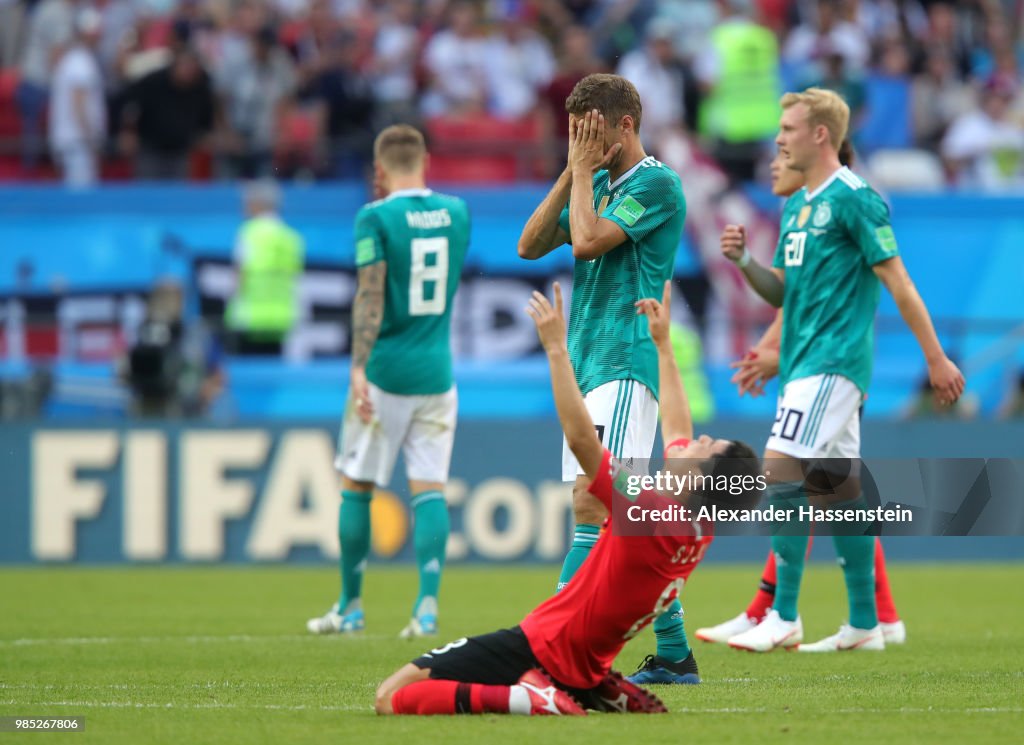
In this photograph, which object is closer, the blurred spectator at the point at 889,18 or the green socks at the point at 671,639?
the green socks at the point at 671,639

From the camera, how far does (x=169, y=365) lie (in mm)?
16078

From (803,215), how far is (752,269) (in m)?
0.38

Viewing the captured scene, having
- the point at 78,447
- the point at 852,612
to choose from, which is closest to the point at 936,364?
the point at 852,612

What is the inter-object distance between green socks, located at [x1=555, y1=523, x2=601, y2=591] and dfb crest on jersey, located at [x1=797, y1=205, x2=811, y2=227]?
226 cm

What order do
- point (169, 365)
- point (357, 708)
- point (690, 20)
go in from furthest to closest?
point (690, 20) → point (169, 365) → point (357, 708)

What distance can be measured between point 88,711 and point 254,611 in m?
5.00

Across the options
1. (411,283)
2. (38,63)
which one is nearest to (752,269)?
(411,283)

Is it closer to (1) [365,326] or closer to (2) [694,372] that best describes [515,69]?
(2) [694,372]

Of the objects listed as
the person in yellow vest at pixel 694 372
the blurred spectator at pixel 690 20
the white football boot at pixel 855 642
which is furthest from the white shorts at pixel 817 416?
the blurred spectator at pixel 690 20

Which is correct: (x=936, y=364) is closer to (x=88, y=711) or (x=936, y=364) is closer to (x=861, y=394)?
(x=861, y=394)

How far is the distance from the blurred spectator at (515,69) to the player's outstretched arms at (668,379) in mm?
13301

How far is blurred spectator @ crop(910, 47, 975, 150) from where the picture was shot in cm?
1966

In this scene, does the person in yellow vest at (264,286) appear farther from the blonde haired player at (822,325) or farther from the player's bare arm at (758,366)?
the blonde haired player at (822,325)

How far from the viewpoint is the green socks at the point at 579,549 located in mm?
7164
